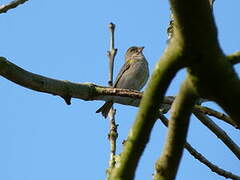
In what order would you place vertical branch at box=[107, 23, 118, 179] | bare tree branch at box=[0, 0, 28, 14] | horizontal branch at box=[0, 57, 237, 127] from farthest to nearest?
bare tree branch at box=[0, 0, 28, 14] → vertical branch at box=[107, 23, 118, 179] → horizontal branch at box=[0, 57, 237, 127]

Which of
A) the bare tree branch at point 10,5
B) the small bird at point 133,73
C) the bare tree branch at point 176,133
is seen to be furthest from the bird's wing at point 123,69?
the bare tree branch at point 176,133

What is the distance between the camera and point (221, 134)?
2803 mm

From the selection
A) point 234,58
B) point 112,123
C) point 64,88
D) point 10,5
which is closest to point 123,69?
point 112,123

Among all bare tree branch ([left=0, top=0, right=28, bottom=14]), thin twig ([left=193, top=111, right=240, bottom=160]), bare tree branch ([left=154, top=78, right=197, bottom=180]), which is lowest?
bare tree branch ([left=154, top=78, right=197, bottom=180])

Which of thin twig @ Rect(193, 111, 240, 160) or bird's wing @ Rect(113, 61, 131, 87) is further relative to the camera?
bird's wing @ Rect(113, 61, 131, 87)

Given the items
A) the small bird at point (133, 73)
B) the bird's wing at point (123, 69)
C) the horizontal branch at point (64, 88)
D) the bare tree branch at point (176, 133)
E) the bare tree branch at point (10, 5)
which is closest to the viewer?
the bare tree branch at point (176, 133)

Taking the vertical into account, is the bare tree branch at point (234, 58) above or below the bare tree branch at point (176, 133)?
above

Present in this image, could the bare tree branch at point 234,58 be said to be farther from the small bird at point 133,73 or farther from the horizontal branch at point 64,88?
the small bird at point 133,73

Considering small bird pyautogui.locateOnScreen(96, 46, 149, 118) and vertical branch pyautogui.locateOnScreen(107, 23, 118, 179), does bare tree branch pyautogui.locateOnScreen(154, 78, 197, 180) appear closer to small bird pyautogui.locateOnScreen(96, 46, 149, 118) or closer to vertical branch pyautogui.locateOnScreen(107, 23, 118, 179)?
vertical branch pyautogui.locateOnScreen(107, 23, 118, 179)

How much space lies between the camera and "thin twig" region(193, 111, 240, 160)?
8.91 feet

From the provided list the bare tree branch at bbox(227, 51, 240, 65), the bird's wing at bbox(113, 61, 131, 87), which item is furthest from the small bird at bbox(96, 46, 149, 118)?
the bare tree branch at bbox(227, 51, 240, 65)

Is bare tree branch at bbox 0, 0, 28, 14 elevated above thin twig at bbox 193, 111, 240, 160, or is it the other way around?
bare tree branch at bbox 0, 0, 28, 14

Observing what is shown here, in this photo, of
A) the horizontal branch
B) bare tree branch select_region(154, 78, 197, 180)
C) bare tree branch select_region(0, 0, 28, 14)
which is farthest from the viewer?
bare tree branch select_region(0, 0, 28, 14)

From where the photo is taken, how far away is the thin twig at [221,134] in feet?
8.91
